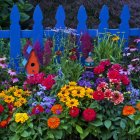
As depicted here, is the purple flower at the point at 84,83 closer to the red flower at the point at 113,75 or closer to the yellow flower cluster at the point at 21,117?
the red flower at the point at 113,75

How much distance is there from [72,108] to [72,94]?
158mm

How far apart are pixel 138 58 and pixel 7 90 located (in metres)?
1.41

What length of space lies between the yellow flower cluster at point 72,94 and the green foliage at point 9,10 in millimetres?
2662

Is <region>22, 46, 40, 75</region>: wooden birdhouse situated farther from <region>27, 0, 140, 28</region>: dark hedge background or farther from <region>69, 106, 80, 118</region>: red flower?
<region>27, 0, 140, 28</region>: dark hedge background

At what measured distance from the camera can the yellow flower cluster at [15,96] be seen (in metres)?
3.87

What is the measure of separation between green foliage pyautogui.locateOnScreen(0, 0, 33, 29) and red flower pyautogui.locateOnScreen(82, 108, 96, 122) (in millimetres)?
2948

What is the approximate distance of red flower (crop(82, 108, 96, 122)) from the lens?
3.55 metres

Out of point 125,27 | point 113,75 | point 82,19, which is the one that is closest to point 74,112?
point 113,75

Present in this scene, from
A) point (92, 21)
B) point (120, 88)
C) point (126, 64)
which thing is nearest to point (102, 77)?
point (120, 88)

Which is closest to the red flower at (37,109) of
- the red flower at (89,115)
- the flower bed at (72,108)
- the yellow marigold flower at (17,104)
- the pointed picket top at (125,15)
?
the flower bed at (72,108)

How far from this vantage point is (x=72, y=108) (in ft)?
11.8

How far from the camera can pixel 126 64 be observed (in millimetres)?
4625

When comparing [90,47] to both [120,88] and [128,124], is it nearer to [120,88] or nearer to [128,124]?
[120,88]

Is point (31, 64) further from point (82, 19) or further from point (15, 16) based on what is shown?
point (82, 19)
